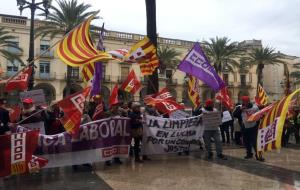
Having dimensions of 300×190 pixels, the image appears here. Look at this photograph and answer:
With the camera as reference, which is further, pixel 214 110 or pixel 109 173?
pixel 214 110

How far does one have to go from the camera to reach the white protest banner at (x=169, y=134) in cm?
941

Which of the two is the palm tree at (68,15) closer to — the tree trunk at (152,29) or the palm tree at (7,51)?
A: the palm tree at (7,51)

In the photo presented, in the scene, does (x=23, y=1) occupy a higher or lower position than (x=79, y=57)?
higher

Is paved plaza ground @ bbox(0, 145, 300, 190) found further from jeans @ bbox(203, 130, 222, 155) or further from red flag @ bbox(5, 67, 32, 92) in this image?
red flag @ bbox(5, 67, 32, 92)

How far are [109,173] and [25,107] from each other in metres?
2.13

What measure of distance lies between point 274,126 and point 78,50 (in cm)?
389

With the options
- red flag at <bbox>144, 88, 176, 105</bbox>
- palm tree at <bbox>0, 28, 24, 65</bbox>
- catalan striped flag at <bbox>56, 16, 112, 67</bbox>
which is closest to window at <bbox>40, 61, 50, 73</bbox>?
palm tree at <bbox>0, 28, 24, 65</bbox>

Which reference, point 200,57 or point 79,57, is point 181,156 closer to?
point 200,57

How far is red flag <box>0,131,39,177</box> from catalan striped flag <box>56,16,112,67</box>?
64.5 inches

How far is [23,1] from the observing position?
63.7 ft

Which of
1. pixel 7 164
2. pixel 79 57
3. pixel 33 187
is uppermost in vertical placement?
pixel 79 57

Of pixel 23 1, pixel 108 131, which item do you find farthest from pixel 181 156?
pixel 23 1

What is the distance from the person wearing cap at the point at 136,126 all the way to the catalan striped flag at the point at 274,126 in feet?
9.12

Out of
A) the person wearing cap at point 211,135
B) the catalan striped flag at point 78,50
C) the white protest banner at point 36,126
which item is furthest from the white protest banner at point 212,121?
the white protest banner at point 36,126
